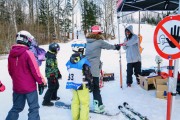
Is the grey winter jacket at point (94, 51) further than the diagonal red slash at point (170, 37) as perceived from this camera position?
Yes

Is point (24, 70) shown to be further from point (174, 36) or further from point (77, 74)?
point (174, 36)

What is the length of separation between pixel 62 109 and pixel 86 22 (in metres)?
42.3

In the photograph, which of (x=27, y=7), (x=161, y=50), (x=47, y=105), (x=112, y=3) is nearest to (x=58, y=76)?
(x=47, y=105)

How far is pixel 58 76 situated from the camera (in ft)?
20.8

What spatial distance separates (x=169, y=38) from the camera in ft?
Answer: 12.7

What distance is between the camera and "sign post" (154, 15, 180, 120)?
12.6 ft

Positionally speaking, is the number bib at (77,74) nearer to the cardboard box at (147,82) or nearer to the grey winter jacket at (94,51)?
the grey winter jacket at (94,51)

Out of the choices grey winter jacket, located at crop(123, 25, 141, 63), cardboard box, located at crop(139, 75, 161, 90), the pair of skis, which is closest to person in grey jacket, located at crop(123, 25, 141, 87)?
grey winter jacket, located at crop(123, 25, 141, 63)

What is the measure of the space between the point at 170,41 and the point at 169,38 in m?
0.05

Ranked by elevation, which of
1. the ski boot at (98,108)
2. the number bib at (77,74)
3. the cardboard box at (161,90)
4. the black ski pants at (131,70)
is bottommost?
the ski boot at (98,108)

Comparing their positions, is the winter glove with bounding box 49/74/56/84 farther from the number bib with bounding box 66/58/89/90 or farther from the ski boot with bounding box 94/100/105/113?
the number bib with bounding box 66/58/89/90

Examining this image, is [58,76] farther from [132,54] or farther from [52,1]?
[52,1]

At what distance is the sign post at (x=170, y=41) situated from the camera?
383 cm

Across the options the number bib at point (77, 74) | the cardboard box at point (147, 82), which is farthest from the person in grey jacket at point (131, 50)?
the number bib at point (77, 74)
